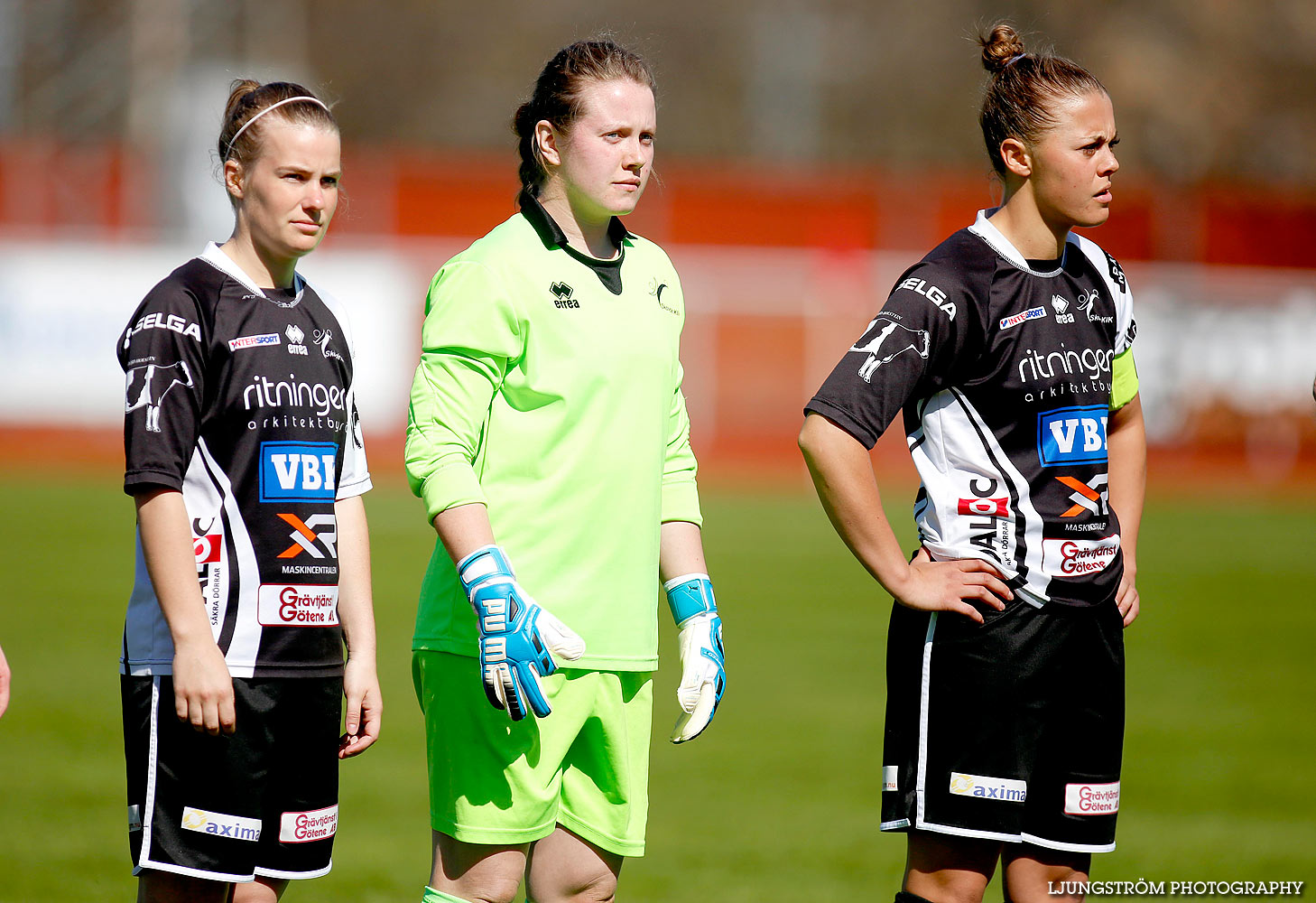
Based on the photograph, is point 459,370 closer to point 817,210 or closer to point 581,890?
point 581,890

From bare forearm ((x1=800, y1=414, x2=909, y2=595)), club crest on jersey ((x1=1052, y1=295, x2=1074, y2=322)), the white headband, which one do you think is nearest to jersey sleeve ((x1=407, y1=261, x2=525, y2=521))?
the white headband

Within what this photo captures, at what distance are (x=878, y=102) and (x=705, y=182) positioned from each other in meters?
20.2

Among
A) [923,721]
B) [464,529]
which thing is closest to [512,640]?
[464,529]

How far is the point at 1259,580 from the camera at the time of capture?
46.3ft

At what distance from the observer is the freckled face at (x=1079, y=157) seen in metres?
3.19

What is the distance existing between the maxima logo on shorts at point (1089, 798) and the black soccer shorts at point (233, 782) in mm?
1639

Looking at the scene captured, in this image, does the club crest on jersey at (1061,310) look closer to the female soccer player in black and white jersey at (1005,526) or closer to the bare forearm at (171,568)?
the female soccer player in black and white jersey at (1005,526)

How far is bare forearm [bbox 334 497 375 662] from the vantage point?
322cm

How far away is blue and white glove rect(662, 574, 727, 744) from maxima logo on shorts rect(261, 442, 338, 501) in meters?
0.83

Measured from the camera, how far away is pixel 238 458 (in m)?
2.99

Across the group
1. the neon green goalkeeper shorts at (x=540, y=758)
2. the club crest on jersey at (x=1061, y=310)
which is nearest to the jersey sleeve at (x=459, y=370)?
the neon green goalkeeper shorts at (x=540, y=758)

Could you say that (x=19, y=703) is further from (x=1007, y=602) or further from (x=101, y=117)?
(x=101, y=117)

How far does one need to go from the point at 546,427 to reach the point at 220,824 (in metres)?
1.06

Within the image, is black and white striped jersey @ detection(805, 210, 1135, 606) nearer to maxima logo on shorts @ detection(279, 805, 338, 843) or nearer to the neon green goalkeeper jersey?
the neon green goalkeeper jersey
